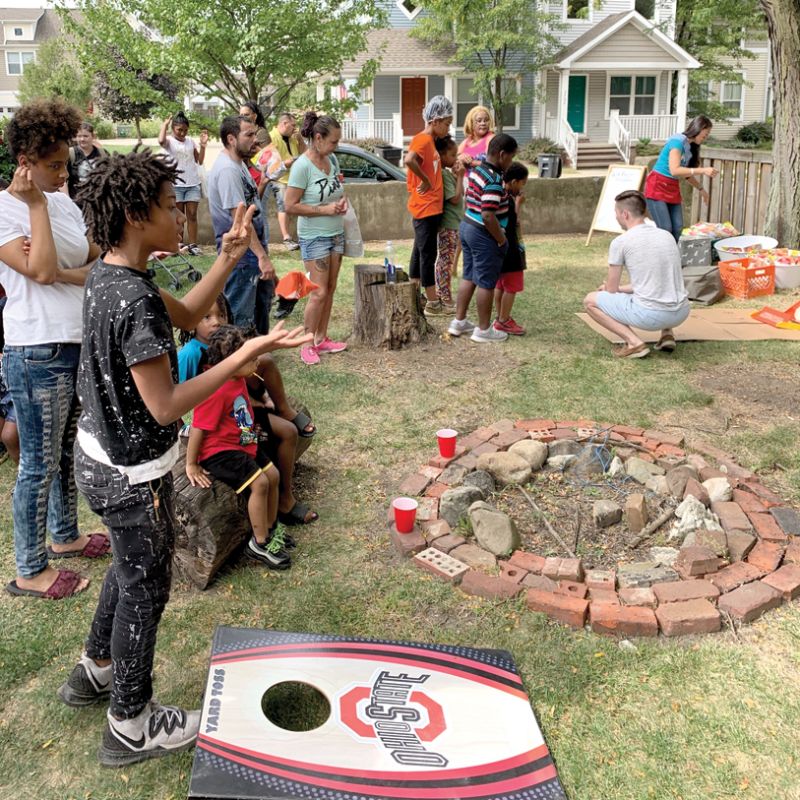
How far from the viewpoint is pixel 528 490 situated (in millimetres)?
4215

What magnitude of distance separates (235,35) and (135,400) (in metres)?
11.7

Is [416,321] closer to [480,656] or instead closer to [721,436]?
[721,436]

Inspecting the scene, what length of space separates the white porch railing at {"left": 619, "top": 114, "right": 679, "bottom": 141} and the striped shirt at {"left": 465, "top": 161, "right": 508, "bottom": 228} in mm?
21419

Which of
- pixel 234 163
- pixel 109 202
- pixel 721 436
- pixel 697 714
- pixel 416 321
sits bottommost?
pixel 697 714

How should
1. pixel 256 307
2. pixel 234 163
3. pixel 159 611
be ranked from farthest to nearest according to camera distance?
1. pixel 256 307
2. pixel 234 163
3. pixel 159 611

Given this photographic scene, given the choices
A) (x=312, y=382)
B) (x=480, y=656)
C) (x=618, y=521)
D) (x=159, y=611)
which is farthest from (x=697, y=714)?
(x=312, y=382)

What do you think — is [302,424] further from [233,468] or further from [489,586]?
[489,586]

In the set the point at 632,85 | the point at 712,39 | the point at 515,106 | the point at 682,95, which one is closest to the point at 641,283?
the point at 515,106

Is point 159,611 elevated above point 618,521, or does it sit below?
above

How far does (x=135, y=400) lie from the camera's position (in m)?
2.19

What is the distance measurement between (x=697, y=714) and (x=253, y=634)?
159 centimetres

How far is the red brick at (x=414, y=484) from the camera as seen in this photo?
13.8 ft

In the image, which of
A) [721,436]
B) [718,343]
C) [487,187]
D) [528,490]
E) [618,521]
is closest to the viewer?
[618,521]

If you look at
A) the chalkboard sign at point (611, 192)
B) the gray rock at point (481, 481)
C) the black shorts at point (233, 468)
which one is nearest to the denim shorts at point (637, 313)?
the gray rock at point (481, 481)
